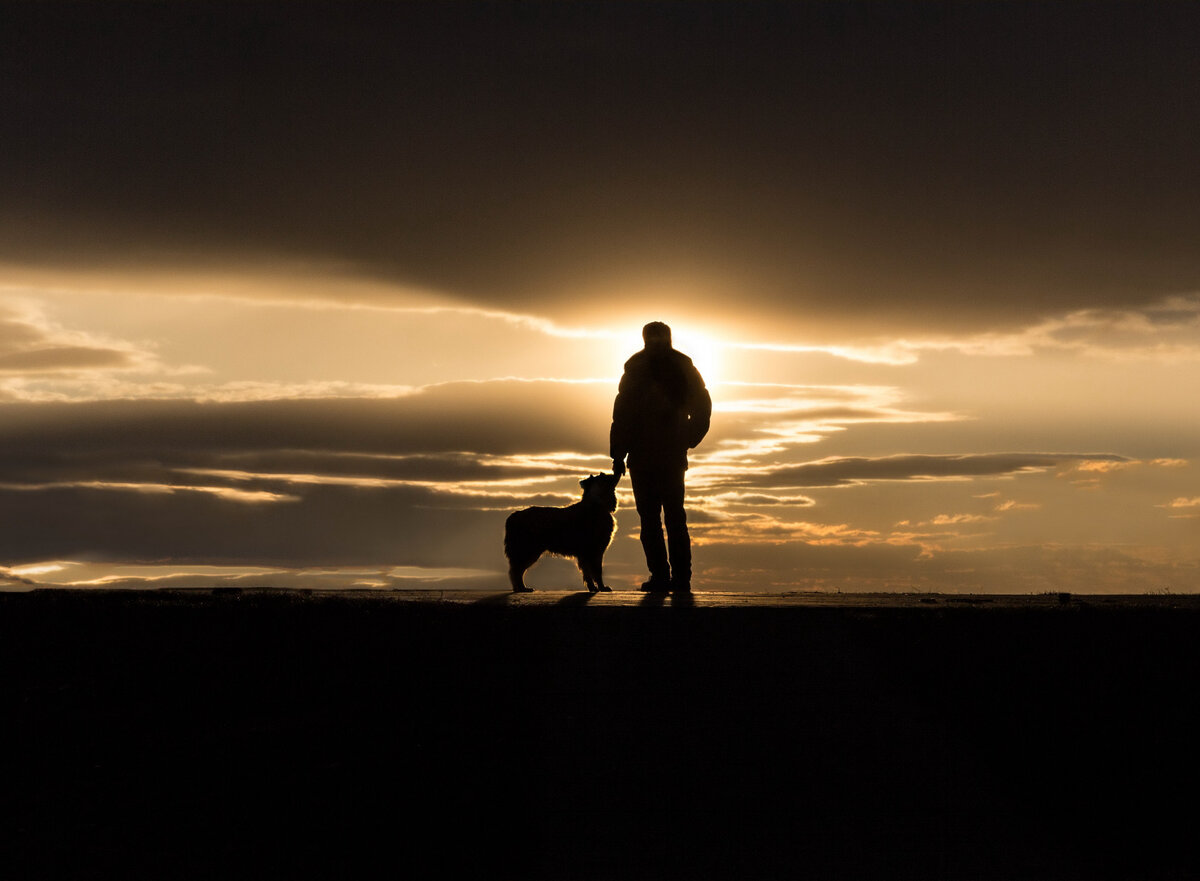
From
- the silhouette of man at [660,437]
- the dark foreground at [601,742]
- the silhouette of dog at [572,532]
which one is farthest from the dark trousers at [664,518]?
the dark foreground at [601,742]

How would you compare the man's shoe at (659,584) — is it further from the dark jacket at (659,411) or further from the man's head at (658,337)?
the man's head at (658,337)

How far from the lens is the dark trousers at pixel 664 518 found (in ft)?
49.2

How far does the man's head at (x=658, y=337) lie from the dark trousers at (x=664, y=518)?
145 centimetres

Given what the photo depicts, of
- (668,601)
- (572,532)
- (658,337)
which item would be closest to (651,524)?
(572,532)

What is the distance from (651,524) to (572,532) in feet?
5.21

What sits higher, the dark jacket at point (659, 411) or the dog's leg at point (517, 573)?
the dark jacket at point (659, 411)

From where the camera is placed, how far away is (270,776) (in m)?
7.82

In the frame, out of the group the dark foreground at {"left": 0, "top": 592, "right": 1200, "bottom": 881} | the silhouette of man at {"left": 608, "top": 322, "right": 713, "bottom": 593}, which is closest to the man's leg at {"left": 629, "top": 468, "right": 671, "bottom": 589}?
the silhouette of man at {"left": 608, "top": 322, "right": 713, "bottom": 593}

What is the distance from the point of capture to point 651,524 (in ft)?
49.6

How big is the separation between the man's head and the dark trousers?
1.45 m

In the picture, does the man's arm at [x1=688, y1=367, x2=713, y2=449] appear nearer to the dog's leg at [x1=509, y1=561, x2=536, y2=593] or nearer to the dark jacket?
the dark jacket

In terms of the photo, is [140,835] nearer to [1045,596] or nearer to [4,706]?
[4,706]

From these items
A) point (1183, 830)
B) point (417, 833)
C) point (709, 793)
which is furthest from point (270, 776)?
point (1183, 830)

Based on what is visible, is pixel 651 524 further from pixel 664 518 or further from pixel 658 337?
pixel 658 337
